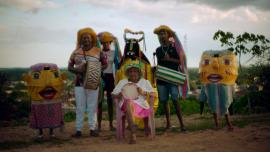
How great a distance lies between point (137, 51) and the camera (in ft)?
24.5

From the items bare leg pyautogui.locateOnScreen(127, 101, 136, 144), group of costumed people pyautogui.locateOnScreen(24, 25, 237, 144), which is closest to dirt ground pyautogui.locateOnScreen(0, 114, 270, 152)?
bare leg pyautogui.locateOnScreen(127, 101, 136, 144)

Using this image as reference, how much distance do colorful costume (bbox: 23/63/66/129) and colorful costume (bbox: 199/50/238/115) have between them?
3.16 meters

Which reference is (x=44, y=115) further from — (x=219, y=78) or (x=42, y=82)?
(x=219, y=78)

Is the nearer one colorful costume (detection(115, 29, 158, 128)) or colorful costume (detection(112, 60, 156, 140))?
colorful costume (detection(112, 60, 156, 140))

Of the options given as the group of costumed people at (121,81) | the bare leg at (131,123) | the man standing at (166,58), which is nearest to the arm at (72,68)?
the group of costumed people at (121,81)

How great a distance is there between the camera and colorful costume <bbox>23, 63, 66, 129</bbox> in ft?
23.2

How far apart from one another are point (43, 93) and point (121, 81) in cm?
160

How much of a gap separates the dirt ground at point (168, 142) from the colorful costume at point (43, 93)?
16.7 inches

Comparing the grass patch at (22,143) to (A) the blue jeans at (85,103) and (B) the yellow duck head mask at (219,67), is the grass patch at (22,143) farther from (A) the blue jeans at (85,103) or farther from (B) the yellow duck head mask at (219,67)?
(B) the yellow duck head mask at (219,67)

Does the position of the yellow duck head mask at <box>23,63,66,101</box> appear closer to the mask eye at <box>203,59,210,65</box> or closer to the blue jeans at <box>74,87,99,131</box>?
the blue jeans at <box>74,87,99,131</box>

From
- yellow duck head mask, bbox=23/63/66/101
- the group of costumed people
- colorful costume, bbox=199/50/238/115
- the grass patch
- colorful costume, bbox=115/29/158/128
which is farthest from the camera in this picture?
colorful costume, bbox=199/50/238/115

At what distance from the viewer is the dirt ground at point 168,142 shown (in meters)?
5.84

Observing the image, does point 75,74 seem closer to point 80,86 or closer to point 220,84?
point 80,86

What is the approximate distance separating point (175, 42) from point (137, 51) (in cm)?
96
